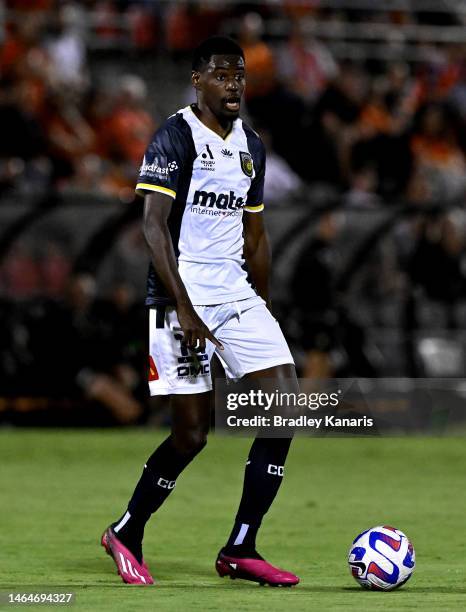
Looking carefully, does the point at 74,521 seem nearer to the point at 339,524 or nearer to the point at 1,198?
the point at 339,524

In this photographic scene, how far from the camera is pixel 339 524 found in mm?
9281

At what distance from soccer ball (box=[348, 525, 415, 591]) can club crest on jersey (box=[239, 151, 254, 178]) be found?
74.6 inches

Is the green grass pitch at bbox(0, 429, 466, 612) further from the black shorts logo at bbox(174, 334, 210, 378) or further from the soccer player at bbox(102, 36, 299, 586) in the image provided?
the black shorts logo at bbox(174, 334, 210, 378)

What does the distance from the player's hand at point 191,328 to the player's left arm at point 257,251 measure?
72 centimetres

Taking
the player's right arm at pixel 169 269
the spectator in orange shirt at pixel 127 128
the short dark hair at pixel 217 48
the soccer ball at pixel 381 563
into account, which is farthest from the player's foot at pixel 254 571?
the spectator in orange shirt at pixel 127 128

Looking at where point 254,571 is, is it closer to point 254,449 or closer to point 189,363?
point 254,449

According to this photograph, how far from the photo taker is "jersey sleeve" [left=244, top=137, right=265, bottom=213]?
23.9 feet

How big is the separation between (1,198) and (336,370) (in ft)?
13.5

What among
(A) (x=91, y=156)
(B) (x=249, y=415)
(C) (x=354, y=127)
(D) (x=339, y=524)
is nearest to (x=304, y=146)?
(C) (x=354, y=127)

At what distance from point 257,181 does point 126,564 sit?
2015 millimetres

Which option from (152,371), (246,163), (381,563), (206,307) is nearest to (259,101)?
(246,163)

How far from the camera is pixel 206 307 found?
279 inches

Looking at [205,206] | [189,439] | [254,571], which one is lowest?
[254,571]

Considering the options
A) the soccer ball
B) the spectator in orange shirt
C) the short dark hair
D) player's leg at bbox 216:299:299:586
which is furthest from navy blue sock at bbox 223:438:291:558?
the spectator in orange shirt
